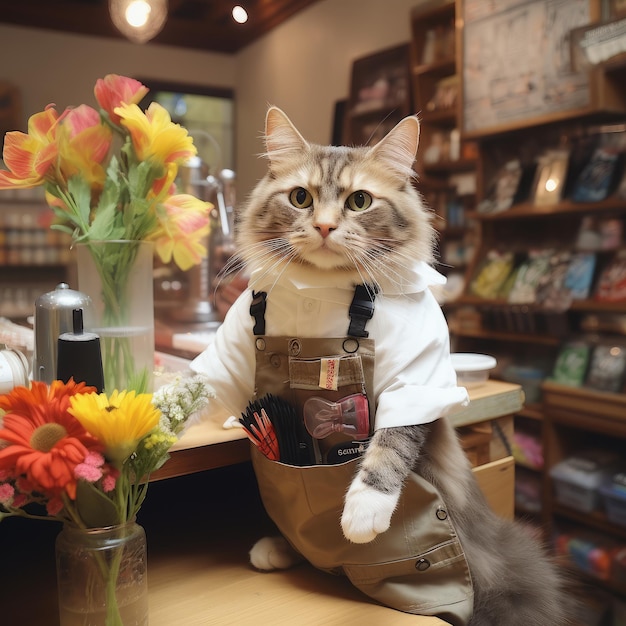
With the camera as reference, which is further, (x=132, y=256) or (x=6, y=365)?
(x=132, y=256)

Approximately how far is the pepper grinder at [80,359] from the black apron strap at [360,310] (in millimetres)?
357

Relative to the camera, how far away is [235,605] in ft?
3.10

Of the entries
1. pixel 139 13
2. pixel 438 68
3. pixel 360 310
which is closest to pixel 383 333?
pixel 360 310

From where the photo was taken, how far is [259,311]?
1.01 metres


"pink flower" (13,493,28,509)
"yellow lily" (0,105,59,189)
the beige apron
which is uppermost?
"yellow lily" (0,105,59,189)

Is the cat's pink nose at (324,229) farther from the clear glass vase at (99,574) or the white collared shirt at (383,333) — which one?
the clear glass vase at (99,574)

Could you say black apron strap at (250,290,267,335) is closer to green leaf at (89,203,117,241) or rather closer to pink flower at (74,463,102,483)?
green leaf at (89,203,117,241)

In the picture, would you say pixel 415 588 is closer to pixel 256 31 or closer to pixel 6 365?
pixel 6 365

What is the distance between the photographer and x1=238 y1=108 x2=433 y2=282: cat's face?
97cm

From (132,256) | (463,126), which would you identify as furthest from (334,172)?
(463,126)

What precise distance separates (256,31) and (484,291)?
3305mm

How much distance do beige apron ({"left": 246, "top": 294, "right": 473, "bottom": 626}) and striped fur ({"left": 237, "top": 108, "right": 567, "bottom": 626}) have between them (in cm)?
5

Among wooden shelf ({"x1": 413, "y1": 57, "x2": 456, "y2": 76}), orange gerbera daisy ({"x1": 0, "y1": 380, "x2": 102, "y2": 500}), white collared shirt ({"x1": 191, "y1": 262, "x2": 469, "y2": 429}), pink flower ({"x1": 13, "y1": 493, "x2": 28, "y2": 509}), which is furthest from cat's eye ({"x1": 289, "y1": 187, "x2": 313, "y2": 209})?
wooden shelf ({"x1": 413, "y1": 57, "x2": 456, "y2": 76})

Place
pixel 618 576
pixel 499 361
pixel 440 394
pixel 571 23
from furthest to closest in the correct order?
pixel 499 361, pixel 571 23, pixel 618 576, pixel 440 394
